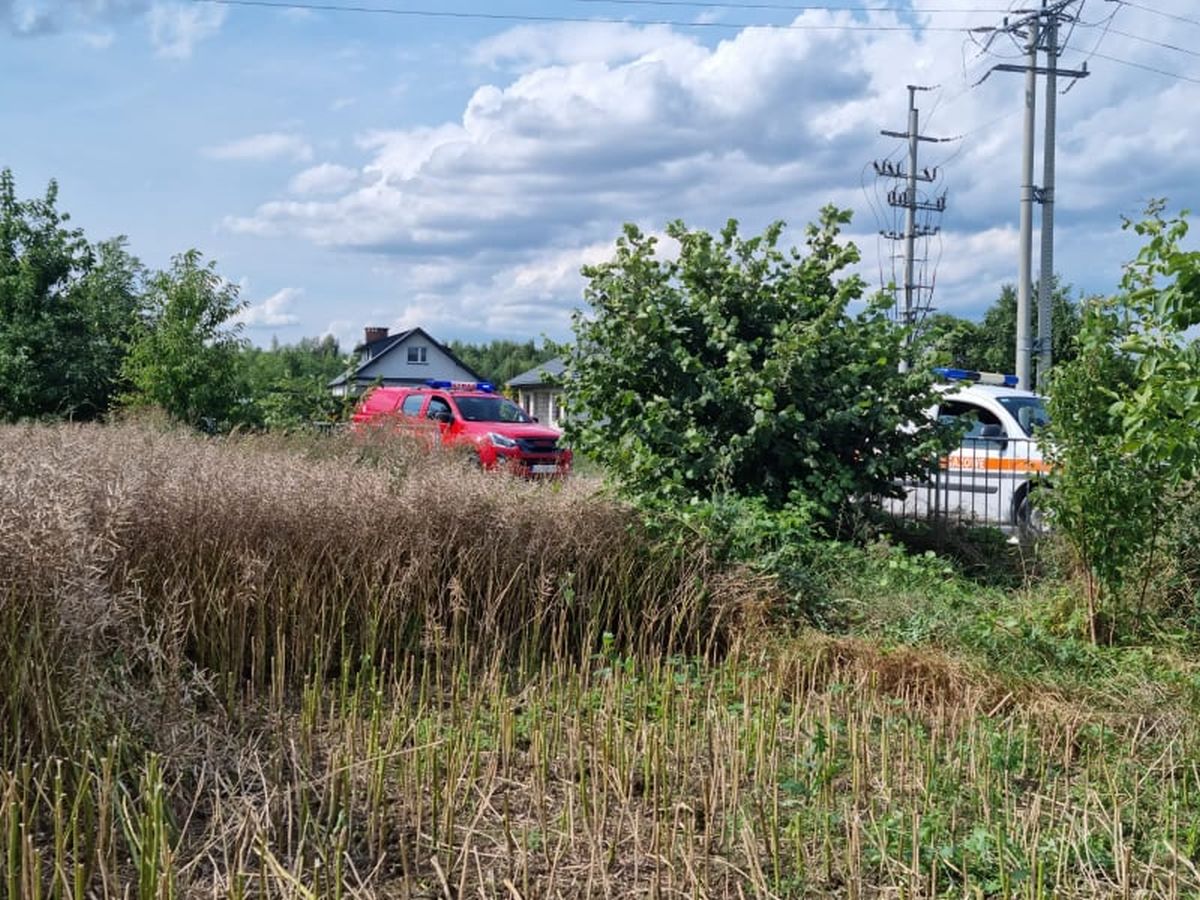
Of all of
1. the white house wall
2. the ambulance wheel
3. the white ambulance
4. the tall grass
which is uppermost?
the white house wall

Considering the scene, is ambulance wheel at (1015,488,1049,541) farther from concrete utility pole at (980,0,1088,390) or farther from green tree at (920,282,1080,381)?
green tree at (920,282,1080,381)

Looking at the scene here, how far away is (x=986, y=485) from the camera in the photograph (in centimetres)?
1165

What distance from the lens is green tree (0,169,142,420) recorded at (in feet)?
63.3

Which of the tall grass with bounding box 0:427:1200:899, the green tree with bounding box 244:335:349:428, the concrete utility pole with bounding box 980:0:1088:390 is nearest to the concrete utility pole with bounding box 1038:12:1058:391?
the concrete utility pole with bounding box 980:0:1088:390

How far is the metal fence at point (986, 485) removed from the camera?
11.0m

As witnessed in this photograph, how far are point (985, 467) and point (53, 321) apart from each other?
1542 centimetres

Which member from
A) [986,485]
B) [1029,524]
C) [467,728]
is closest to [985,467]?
[986,485]

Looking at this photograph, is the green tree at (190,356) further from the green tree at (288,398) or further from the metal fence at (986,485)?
the metal fence at (986,485)

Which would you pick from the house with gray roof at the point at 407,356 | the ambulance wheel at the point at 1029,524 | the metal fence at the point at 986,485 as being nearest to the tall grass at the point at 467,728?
the ambulance wheel at the point at 1029,524

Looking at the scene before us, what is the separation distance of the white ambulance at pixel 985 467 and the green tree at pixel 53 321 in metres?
13.0

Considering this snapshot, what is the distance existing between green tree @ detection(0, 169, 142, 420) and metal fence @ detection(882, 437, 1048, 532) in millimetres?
13114

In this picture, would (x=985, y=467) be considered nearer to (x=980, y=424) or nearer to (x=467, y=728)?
A: (x=980, y=424)

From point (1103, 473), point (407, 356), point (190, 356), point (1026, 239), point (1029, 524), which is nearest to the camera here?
point (1103, 473)

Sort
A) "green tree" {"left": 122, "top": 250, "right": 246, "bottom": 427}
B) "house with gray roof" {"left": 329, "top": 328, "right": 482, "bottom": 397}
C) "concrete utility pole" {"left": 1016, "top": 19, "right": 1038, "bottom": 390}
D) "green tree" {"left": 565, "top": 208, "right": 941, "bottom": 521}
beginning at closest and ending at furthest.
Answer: "green tree" {"left": 565, "top": 208, "right": 941, "bottom": 521}
"green tree" {"left": 122, "top": 250, "right": 246, "bottom": 427}
"concrete utility pole" {"left": 1016, "top": 19, "right": 1038, "bottom": 390}
"house with gray roof" {"left": 329, "top": 328, "right": 482, "bottom": 397}
